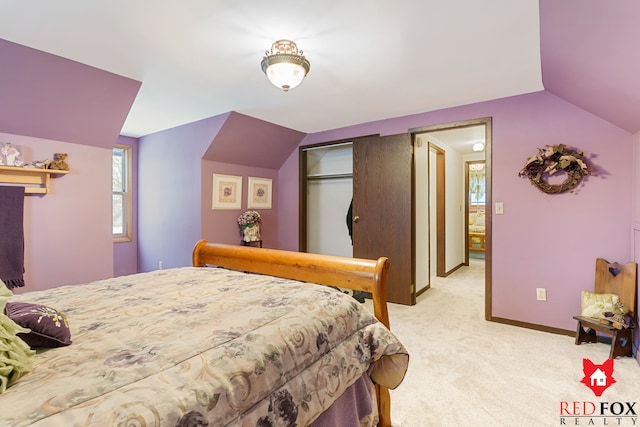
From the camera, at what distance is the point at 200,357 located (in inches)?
32.9

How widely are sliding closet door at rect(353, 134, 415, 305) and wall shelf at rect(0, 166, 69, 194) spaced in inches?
122

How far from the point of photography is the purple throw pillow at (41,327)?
88 centimetres

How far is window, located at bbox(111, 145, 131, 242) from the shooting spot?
4625mm

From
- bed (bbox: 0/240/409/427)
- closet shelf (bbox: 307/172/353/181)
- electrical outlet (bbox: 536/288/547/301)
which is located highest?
closet shelf (bbox: 307/172/353/181)

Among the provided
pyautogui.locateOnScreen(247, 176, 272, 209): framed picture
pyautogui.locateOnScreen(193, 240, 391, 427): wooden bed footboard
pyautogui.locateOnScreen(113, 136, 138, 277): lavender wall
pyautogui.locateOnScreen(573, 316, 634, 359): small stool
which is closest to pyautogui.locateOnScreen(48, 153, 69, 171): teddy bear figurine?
pyautogui.locateOnScreen(193, 240, 391, 427): wooden bed footboard

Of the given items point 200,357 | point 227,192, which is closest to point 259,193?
point 227,192

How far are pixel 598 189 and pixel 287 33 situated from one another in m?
2.77

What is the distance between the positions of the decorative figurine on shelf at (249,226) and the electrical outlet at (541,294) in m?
3.21

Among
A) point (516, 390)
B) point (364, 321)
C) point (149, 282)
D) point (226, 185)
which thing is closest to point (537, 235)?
point (516, 390)

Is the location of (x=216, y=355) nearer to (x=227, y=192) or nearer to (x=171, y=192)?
(x=227, y=192)

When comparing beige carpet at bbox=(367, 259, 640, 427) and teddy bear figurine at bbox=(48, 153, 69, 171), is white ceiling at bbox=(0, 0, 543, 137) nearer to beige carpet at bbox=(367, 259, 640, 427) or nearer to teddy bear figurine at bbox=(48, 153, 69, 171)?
teddy bear figurine at bbox=(48, 153, 69, 171)

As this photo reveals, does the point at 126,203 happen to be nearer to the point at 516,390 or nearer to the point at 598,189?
the point at 516,390

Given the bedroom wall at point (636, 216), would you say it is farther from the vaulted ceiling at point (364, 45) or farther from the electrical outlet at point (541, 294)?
the electrical outlet at point (541, 294)

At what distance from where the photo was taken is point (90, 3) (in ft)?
5.41
